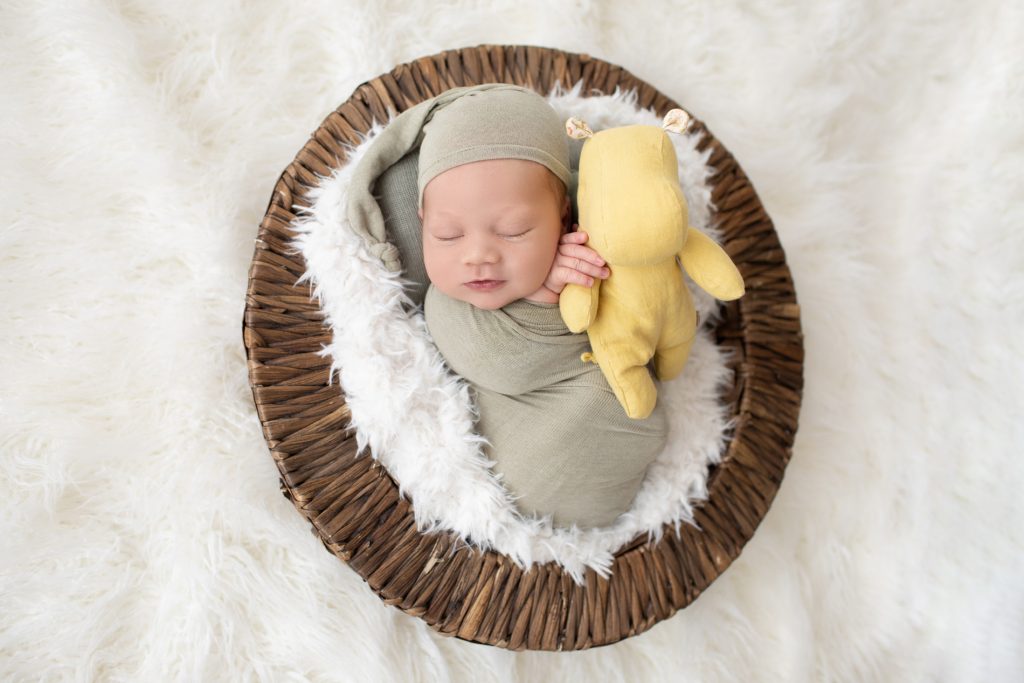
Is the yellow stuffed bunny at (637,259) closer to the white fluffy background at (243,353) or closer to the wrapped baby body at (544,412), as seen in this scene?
the wrapped baby body at (544,412)

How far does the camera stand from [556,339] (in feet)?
3.77

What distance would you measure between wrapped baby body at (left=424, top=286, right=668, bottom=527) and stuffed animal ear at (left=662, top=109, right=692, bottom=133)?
0.33m

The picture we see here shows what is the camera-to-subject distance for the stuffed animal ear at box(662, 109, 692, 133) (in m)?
0.97

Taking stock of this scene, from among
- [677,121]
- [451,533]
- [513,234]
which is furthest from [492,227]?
[451,533]

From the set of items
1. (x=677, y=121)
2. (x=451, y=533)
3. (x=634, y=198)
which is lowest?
(x=451, y=533)

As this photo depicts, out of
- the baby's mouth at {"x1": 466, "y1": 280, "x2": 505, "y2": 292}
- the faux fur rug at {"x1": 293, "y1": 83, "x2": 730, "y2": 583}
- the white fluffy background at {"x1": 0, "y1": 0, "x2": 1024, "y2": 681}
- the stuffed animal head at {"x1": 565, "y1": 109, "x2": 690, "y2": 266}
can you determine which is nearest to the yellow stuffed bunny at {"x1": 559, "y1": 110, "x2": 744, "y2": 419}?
the stuffed animal head at {"x1": 565, "y1": 109, "x2": 690, "y2": 266}

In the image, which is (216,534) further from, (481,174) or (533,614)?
(481,174)

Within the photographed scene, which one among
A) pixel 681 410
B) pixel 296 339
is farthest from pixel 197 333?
pixel 681 410

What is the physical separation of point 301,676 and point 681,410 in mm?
847

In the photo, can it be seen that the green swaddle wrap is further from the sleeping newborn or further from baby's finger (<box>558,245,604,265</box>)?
baby's finger (<box>558,245,604,265</box>)

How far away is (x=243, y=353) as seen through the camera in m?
1.34

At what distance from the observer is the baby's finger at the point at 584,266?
105 cm

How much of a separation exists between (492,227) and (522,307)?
0.54ft

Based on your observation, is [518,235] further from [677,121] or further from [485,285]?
[677,121]
